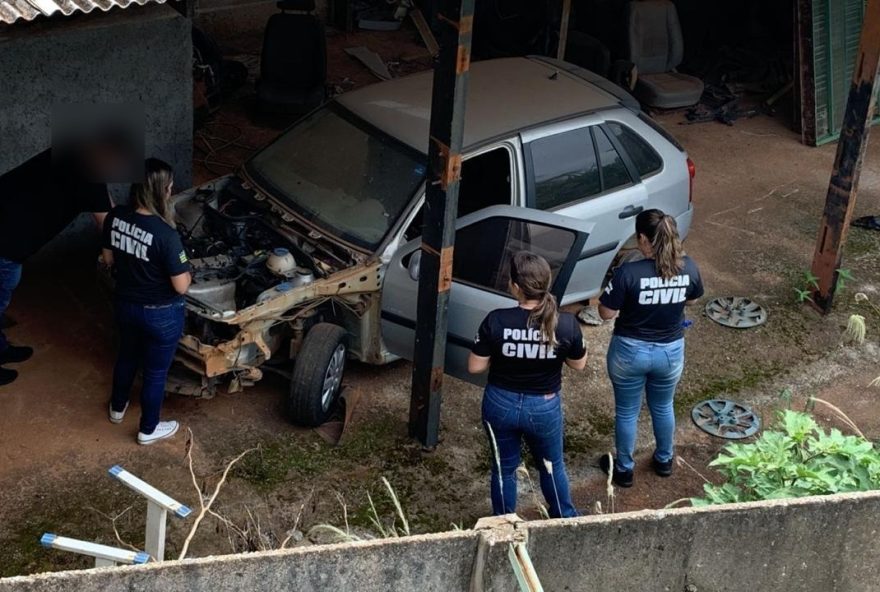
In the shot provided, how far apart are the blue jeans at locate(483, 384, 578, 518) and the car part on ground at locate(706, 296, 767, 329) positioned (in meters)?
2.77

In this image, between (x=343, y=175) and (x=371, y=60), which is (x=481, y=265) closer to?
(x=343, y=175)

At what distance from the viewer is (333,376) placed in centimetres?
647

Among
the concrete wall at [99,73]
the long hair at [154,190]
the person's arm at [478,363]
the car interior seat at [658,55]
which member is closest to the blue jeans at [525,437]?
the person's arm at [478,363]

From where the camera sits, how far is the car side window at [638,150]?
7422 millimetres

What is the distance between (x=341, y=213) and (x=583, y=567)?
3.20m

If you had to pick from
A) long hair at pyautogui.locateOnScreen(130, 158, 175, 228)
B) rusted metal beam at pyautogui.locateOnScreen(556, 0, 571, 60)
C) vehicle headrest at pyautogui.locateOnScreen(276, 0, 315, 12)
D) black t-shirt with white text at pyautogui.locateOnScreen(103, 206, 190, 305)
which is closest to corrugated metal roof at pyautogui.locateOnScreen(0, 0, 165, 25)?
long hair at pyautogui.locateOnScreen(130, 158, 175, 228)

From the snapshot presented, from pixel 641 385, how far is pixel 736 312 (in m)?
2.41

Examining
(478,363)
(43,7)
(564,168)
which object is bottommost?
(478,363)

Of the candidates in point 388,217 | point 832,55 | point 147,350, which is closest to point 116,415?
point 147,350

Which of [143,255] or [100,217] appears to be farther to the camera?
[100,217]

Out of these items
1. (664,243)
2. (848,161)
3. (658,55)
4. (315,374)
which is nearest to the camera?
(664,243)

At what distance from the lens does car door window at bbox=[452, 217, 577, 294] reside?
6.13m

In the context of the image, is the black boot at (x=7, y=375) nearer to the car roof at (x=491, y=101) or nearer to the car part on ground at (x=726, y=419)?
the car roof at (x=491, y=101)

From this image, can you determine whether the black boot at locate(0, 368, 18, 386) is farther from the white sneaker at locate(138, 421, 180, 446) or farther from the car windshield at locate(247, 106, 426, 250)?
the car windshield at locate(247, 106, 426, 250)
